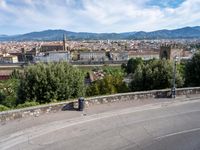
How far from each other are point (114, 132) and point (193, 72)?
14.8 meters

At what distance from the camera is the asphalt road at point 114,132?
9.81m

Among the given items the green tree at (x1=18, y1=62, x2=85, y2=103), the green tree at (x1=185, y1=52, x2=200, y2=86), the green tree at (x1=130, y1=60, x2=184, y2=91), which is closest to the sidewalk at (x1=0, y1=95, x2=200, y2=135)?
the green tree at (x1=18, y1=62, x2=85, y2=103)

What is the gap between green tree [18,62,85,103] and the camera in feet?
54.5

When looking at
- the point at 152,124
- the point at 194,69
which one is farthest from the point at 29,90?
the point at 194,69

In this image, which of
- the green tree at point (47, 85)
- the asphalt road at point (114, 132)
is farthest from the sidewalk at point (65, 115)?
the green tree at point (47, 85)

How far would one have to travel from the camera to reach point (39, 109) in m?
12.9

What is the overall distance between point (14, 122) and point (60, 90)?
17.9 ft

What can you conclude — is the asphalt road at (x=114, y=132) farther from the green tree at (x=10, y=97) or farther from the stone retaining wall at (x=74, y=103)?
the green tree at (x=10, y=97)

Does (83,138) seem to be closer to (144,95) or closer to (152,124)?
(152,124)

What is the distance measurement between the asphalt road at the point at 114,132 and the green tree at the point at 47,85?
400 cm

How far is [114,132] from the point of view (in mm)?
11109

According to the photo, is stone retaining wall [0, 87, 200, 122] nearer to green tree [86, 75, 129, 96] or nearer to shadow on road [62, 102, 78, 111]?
shadow on road [62, 102, 78, 111]

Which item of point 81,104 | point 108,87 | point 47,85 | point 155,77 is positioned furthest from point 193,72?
point 81,104

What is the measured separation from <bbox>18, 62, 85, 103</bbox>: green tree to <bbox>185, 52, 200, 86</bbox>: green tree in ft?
35.1
